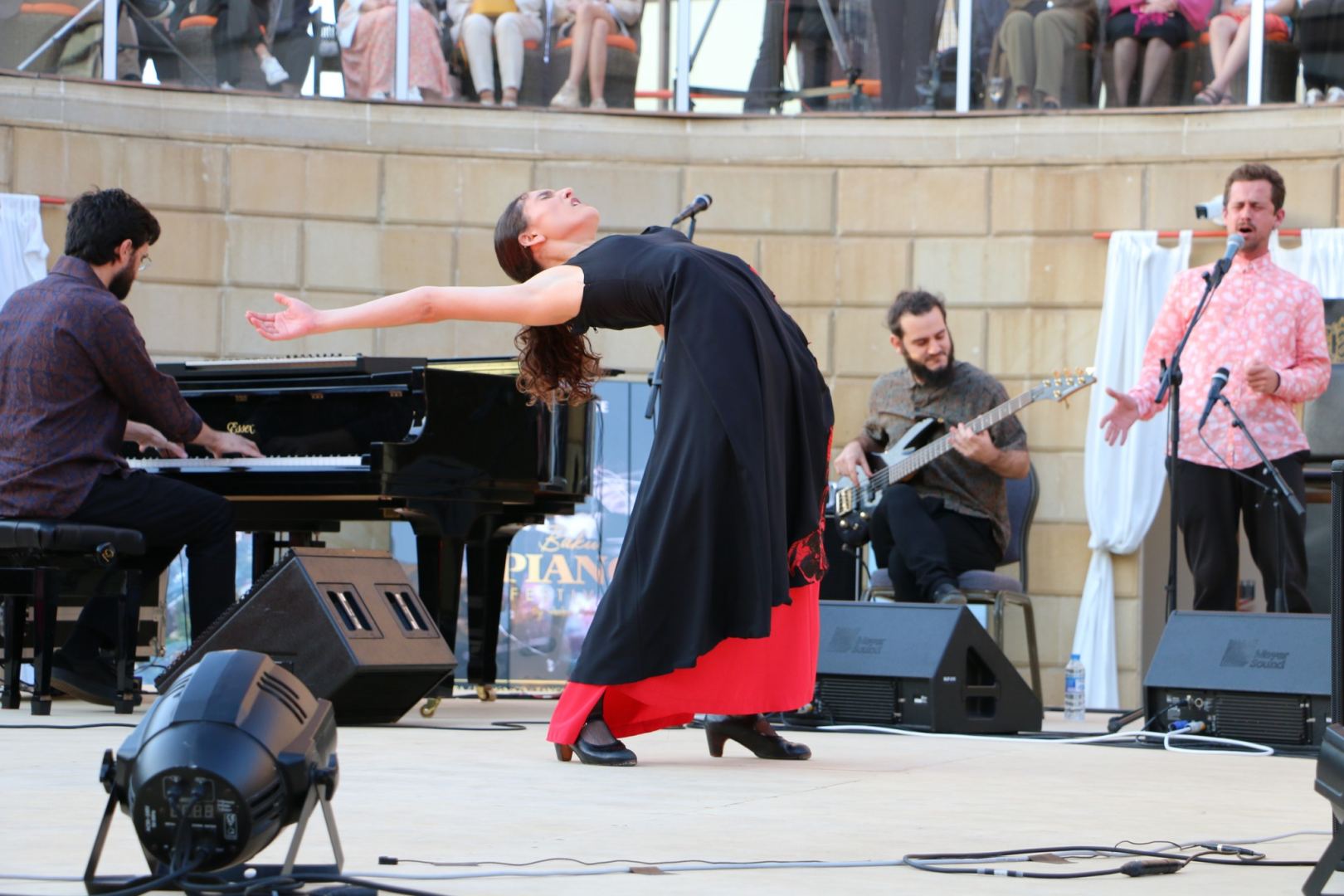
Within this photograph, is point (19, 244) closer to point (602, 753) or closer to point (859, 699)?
point (859, 699)

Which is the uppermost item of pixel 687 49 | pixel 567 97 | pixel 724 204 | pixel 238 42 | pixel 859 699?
pixel 687 49

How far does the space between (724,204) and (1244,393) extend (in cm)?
344

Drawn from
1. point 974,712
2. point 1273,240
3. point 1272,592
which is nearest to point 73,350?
point 974,712

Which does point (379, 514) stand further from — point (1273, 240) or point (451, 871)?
point (1273, 240)

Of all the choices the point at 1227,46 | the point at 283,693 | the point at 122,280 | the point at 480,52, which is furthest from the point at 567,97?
the point at 283,693

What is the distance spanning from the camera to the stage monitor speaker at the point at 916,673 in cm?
448

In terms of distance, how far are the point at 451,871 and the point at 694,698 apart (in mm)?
1508

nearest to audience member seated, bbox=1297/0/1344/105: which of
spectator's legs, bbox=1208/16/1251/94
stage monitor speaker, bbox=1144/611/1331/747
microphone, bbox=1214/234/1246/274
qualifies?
spectator's legs, bbox=1208/16/1251/94

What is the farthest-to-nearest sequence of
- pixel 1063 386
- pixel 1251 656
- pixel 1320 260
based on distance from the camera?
pixel 1320 260 < pixel 1063 386 < pixel 1251 656

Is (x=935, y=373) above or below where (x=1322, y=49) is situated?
below

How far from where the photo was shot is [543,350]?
3.55 m

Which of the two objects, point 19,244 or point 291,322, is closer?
point 291,322

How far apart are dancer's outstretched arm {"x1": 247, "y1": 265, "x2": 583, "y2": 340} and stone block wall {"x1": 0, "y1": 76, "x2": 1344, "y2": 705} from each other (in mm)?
4665

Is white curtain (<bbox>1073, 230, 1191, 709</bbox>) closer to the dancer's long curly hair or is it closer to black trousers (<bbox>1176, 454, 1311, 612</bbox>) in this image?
black trousers (<bbox>1176, 454, 1311, 612</bbox>)
